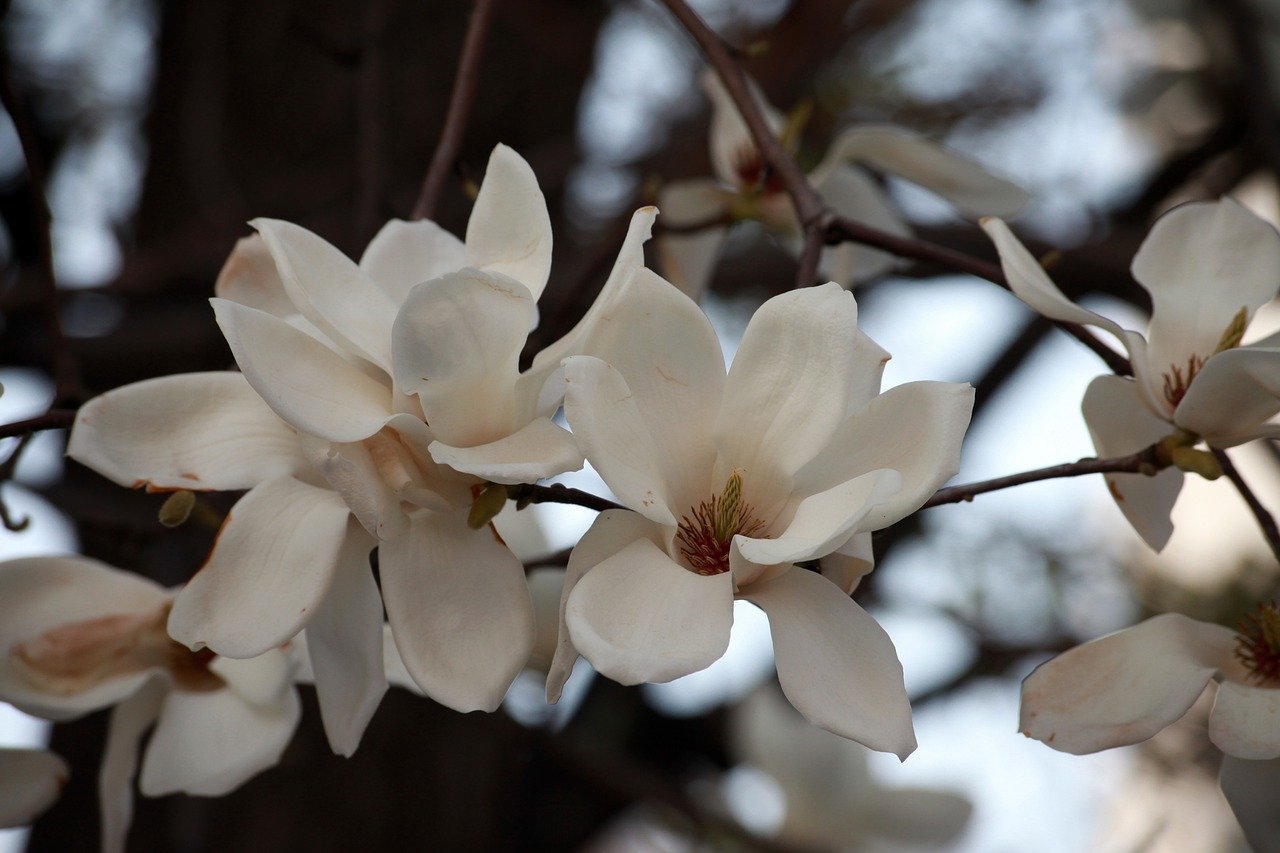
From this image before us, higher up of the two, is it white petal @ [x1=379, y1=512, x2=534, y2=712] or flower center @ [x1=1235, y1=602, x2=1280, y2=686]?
white petal @ [x1=379, y1=512, x2=534, y2=712]

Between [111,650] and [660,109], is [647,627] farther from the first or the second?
[660,109]

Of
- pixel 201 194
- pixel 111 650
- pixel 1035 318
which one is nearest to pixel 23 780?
pixel 111 650

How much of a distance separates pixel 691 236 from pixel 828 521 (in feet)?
1.12

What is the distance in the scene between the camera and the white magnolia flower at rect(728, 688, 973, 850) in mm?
806

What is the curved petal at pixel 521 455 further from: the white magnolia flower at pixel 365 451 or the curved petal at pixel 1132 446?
the curved petal at pixel 1132 446

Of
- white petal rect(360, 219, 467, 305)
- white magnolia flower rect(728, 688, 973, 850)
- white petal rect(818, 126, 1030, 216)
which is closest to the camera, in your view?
white petal rect(360, 219, 467, 305)

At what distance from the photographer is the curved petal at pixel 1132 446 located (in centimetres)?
41

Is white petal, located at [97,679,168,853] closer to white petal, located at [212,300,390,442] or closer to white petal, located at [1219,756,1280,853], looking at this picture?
white petal, located at [212,300,390,442]

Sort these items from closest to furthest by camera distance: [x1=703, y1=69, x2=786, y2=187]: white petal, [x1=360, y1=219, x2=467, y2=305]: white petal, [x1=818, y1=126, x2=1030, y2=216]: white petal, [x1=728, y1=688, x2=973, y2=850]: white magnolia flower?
[x1=360, y1=219, x2=467, y2=305]: white petal, [x1=818, y1=126, x2=1030, y2=216]: white petal, [x1=703, y1=69, x2=786, y2=187]: white petal, [x1=728, y1=688, x2=973, y2=850]: white magnolia flower

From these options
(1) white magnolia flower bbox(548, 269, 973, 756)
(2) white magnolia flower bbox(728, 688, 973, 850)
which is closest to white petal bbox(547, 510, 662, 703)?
(1) white magnolia flower bbox(548, 269, 973, 756)

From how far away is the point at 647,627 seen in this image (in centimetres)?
30

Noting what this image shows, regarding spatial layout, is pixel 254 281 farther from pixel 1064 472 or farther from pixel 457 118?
pixel 1064 472

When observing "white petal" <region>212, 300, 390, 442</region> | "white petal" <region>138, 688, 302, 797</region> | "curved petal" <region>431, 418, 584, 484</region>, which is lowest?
"white petal" <region>138, 688, 302, 797</region>

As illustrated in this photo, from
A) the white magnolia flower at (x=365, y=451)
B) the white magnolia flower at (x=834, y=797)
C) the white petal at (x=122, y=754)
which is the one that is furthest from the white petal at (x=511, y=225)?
the white magnolia flower at (x=834, y=797)
